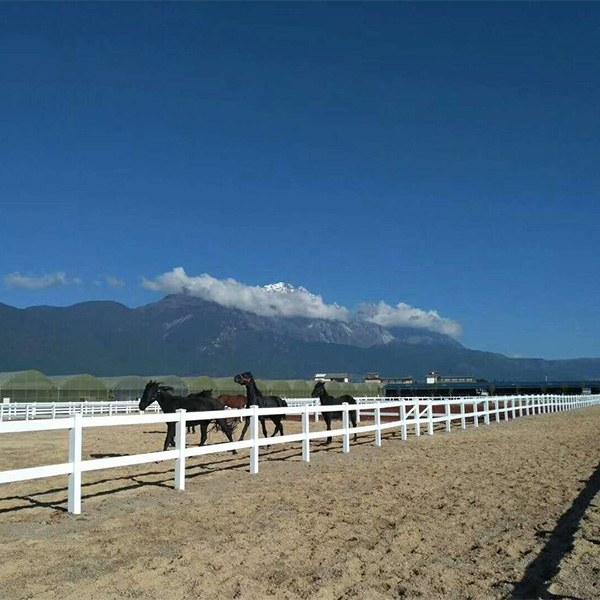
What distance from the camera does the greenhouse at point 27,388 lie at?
5917cm

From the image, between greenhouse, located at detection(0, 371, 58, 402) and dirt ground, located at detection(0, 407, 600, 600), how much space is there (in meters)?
51.5

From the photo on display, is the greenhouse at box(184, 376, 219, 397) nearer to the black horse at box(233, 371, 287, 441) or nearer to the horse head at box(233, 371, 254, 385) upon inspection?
→ the black horse at box(233, 371, 287, 441)

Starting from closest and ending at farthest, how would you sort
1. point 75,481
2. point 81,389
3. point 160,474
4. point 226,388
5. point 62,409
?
point 75,481 → point 160,474 → point 62,409 → point 81,389 → point 226,388

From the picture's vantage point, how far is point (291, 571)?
5.59 metres

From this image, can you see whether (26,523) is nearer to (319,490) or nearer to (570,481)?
(319,490)

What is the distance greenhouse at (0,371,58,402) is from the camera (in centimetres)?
5917

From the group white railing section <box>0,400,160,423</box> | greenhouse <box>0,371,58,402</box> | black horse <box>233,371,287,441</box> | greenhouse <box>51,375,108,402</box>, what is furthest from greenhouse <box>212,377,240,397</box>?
black horse <box>233,371,287,441</box>

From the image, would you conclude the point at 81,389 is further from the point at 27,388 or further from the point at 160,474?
the point at 160,474

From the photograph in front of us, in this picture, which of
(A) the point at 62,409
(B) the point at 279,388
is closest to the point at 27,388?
(A) the point at 62,409

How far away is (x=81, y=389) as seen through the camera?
222ft

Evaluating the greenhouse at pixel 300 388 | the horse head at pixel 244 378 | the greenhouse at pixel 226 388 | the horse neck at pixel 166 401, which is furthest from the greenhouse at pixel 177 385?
the horse neck at pixel 166 401

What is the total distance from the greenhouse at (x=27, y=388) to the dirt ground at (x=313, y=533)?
169ft

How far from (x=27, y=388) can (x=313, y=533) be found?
61229mm

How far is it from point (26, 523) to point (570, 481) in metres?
7.67
